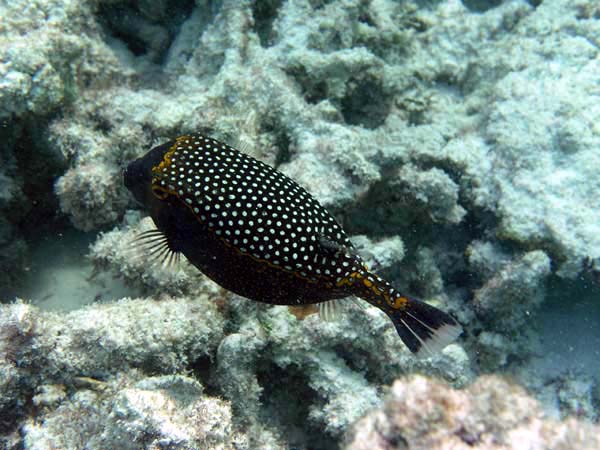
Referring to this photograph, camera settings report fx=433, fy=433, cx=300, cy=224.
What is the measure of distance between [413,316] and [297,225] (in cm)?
121

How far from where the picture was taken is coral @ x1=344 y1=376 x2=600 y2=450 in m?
2.08

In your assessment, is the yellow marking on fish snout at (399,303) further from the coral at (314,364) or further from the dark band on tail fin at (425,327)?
the coral at (314,364)

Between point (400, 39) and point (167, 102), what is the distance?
4.07m

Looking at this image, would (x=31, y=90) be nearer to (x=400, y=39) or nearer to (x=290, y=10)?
(x=290, y=10)

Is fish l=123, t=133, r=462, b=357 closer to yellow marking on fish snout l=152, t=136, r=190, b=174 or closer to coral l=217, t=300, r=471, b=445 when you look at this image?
yellow marking on fish snout l=152, t=136, r=190, b=174

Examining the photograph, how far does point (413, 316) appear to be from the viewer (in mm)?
3494

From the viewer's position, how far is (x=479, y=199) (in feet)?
18.6

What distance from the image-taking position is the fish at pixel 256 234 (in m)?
3.23

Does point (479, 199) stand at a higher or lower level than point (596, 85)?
lower

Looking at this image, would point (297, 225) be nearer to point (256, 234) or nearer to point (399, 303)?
point (256, 234)

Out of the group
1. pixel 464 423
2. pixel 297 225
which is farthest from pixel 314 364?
pixel 464 423

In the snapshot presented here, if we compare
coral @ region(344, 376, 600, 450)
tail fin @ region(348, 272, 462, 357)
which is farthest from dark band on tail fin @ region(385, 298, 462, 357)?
coral @ region(344, 376, 600, 450)

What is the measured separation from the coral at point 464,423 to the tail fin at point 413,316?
1173mm

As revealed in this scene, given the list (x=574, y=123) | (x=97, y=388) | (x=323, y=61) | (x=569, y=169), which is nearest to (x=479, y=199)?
(x=569, y=169)
